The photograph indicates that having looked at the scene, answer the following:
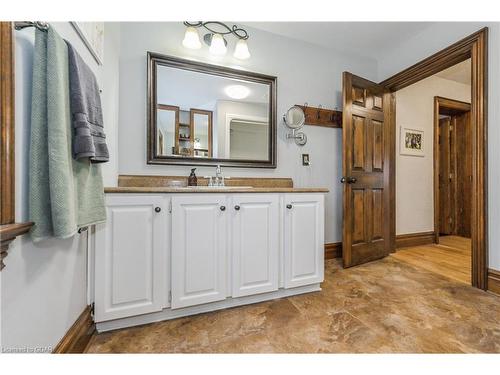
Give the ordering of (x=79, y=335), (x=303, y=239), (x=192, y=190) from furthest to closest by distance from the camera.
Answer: (x=303, y=239) → (x=192, y=190) → (x=79, y=335)

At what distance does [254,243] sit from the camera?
1.52 meters

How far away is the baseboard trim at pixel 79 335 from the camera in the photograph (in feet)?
3.15

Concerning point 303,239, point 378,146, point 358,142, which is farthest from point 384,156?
point 303,239

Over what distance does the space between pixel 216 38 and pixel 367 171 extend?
6.42ft

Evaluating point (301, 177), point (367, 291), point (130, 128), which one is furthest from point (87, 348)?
point (301, 177)

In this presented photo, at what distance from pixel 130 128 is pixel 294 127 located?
149 centimetres

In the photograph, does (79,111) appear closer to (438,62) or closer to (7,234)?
(7,234)

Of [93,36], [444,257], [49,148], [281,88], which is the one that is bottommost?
[444,257]

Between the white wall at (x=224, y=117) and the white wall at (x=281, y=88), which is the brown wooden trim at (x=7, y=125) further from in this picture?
the white wall at (x=224, y=117)

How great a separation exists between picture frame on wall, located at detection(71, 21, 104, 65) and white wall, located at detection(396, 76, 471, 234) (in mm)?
3211

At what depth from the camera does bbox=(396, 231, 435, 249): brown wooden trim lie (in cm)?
289

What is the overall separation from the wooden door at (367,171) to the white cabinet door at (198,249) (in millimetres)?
1372

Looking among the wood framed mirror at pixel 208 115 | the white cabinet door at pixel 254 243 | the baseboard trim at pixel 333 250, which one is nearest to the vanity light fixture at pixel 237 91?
the wood framed mirror at pixel 208 115

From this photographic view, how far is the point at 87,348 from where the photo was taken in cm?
114
